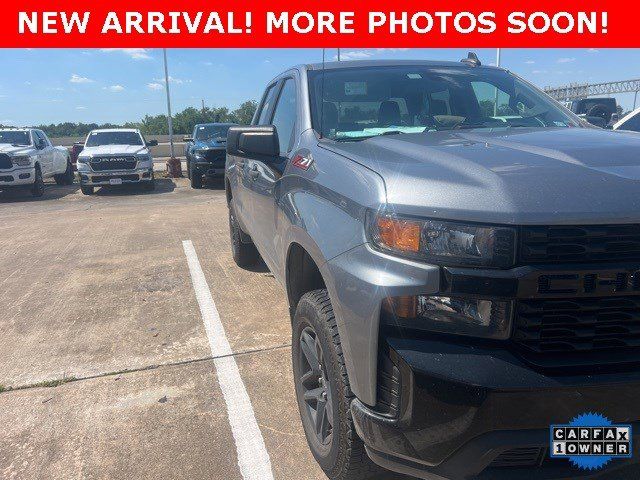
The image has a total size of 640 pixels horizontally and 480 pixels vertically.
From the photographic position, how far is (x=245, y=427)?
281 centimetres

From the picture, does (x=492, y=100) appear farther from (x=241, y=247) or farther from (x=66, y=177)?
(x=66, y=177)

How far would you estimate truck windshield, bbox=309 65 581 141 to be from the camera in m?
2.93

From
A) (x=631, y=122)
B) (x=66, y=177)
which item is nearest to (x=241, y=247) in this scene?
(x=631, y=122)

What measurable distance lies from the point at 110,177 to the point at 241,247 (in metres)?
9.31

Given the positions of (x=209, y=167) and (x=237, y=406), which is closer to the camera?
(x=237, y=406)

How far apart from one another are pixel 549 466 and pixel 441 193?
3.03 feet

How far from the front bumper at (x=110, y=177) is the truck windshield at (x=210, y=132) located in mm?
2334

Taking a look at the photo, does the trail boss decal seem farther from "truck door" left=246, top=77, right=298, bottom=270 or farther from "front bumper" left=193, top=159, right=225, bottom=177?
"front bumper" left=193, top=159, right=225, bottom=177

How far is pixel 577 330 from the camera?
1.60 meters

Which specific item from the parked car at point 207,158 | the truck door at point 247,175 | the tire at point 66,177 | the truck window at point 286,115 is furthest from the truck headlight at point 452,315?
the tire at point 66,177

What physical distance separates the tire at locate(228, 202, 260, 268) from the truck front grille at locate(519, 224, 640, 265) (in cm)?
400

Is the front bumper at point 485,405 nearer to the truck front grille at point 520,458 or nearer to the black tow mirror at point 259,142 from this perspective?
the truck front grille at point 520,458

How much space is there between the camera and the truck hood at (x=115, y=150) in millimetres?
13609

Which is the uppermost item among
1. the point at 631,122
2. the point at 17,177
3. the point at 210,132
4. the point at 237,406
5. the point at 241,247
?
the point at 210,132
